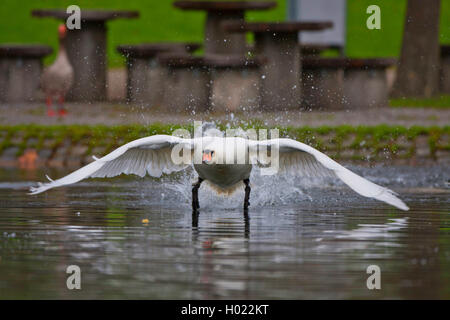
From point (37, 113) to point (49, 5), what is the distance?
639 inches

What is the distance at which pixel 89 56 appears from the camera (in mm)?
23016

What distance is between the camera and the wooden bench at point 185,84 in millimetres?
19875

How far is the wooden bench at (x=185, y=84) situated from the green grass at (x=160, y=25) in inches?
501

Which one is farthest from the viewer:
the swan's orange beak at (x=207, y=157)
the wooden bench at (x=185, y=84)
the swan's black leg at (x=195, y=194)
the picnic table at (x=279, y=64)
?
the picnic table at (x=279, y=64)

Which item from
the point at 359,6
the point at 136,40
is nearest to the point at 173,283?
the point at 136,40

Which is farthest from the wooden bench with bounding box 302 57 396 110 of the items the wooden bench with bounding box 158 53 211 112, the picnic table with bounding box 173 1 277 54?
the wooden bench with bounding box 158 53 211 112

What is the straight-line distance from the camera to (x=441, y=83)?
79.4 ft

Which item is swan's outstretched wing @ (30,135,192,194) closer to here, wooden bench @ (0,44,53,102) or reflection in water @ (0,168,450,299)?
reflection in water @ (0,168,450,299)

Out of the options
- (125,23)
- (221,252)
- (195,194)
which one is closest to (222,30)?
(195,194)

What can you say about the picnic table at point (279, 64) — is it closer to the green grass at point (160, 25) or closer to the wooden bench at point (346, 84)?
the wooden bench at point (346, 84)

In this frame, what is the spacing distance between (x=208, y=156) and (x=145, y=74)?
11.6 meters

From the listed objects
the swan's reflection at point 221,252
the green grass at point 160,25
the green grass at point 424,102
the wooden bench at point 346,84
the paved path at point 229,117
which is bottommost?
the swan's reflection at point 221,252

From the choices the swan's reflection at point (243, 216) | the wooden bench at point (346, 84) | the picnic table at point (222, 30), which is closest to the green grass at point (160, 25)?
the picnic table at point (222, 30)

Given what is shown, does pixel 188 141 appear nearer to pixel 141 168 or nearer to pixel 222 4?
pixel 141 168
